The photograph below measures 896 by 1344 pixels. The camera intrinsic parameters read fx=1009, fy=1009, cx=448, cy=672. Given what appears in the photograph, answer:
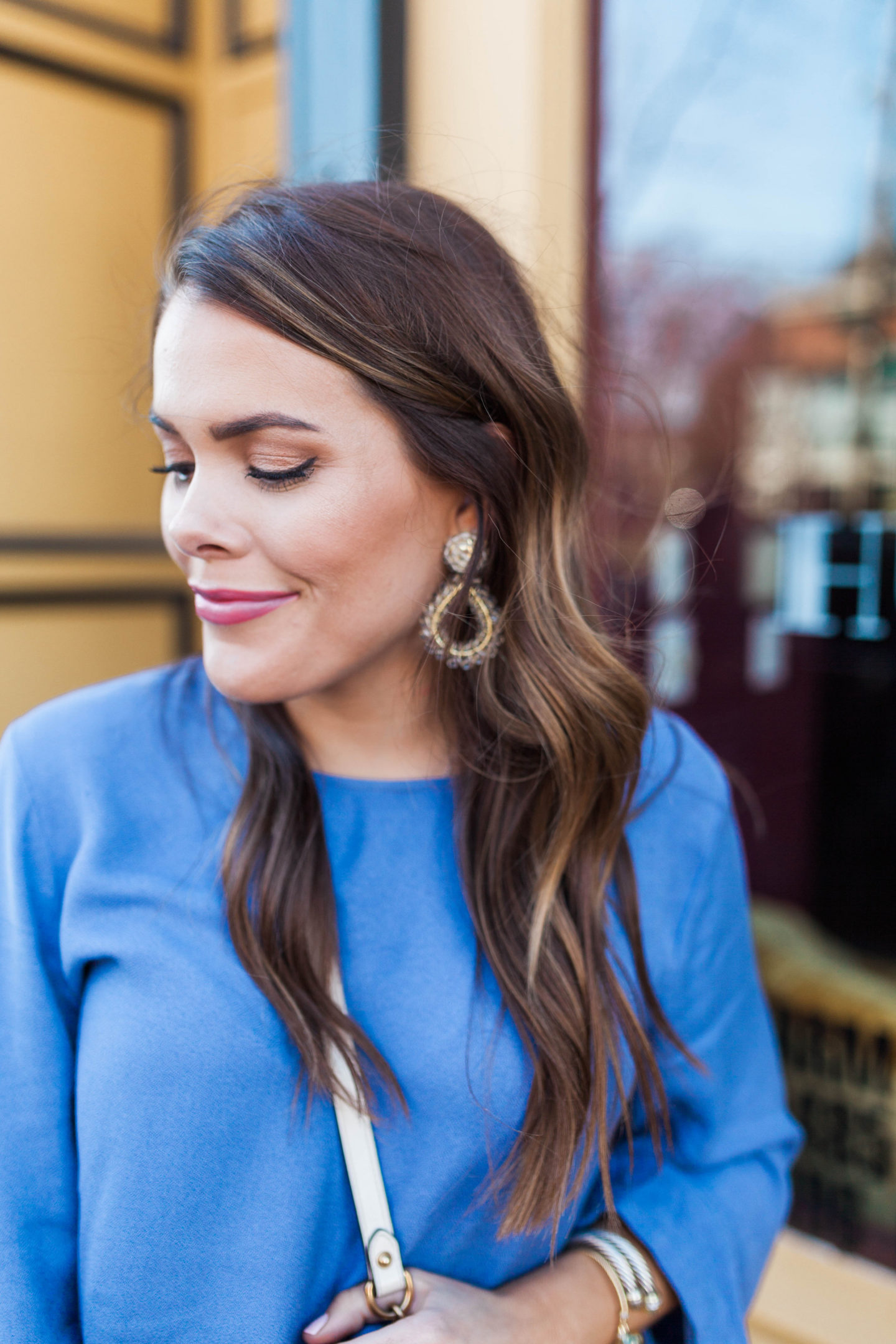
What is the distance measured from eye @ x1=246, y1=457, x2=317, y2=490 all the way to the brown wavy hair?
0.10m

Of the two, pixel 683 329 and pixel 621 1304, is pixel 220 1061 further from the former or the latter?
pixel 683 329

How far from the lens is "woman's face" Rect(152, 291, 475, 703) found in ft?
3.10

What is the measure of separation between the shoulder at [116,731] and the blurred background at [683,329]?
93 cm

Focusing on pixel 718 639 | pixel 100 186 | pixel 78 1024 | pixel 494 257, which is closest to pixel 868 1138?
pixel 718 639

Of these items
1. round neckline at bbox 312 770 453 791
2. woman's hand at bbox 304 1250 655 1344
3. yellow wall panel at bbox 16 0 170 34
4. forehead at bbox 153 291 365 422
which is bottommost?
woman's hand at bbox 304 1250 655 1344

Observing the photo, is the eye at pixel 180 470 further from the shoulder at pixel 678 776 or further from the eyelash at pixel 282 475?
the shoulder at pixel 678 776

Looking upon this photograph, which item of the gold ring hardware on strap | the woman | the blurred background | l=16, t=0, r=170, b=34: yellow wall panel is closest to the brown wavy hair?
the woman

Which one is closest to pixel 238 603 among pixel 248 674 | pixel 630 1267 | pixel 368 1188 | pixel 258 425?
pixel 248 674

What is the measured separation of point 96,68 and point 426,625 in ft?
6.46

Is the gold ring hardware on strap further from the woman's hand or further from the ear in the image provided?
the ear

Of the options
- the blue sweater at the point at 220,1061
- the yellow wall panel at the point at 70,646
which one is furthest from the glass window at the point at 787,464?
the yellow wall panel at the point at 70,646

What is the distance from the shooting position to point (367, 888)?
1.11 m

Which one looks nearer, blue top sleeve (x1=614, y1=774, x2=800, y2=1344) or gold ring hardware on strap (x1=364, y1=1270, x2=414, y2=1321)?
gold ring hardware on strap (x1=364, y1=1270, x2=414, y2=1321)

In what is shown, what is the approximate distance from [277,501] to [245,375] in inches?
4.7
